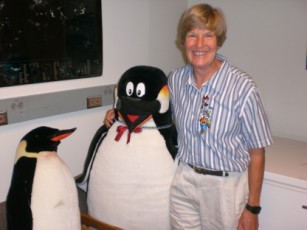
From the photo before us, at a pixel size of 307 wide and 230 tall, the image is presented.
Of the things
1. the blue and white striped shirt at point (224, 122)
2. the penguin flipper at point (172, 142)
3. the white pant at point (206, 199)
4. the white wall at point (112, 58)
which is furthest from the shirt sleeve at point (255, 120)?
the white wall at point (112, 58)

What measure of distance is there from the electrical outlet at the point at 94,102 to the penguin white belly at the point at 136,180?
0.69 feet

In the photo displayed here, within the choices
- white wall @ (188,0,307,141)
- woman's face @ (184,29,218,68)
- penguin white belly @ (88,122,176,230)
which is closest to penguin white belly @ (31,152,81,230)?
penguin white belly @ (88,122,176,230)

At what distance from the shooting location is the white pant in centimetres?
112

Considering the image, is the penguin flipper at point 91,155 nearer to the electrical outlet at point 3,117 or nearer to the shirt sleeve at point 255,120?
the electrical outlet at point 3,117

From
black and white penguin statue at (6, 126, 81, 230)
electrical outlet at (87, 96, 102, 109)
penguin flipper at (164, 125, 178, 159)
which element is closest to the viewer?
black and white penguin statue at (6, 126, 81, 230)

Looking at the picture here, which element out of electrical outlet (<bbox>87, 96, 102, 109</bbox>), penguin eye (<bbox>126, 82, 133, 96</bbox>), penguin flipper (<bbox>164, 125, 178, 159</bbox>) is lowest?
penguin flipper (<bbox>164, 125, 178, 159</bbox>)

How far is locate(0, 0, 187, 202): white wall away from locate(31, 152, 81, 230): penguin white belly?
220mm

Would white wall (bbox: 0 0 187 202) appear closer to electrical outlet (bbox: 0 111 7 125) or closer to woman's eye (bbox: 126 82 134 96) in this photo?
electrical outlet (bbox: 0 111 7 125)

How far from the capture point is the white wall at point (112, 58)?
3.91 feet

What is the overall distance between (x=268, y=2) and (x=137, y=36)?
28.6 inches

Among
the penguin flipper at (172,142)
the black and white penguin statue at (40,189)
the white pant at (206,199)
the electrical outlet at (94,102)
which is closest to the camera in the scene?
the black and white penguin statue at (40,189)

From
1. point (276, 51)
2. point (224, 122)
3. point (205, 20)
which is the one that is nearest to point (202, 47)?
point (205, 20)

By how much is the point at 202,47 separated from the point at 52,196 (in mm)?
682

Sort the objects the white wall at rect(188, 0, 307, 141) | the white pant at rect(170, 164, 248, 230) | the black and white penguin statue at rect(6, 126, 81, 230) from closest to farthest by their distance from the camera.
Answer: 1. the black and white penguin statue at rect(6, 126, 81, 230)
2. the white pant at rect(170, 164, 248, 230)
3. the white wall at rect(188, 0, 307, 141)
